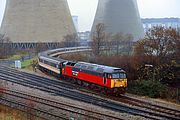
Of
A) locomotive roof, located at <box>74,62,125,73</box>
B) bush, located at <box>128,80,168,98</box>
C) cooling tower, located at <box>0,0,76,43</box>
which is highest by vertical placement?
cooling tower, located at <box>0,0,76,43</box>

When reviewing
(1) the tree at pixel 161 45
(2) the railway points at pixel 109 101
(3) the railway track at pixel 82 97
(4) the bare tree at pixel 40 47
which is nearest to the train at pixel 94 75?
(2) the railway points at pixel 109 101

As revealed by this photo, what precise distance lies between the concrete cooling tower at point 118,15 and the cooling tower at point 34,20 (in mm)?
8192

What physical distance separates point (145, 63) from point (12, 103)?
29.8 ft

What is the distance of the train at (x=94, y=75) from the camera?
15156 millimetres

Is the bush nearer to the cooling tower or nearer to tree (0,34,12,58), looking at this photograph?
tree (0,34,12,58)

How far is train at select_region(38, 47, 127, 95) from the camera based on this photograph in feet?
49.7

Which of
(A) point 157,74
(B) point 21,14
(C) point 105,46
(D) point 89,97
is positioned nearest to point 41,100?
(D) point 89,97

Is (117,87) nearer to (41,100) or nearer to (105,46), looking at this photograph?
(41,100)

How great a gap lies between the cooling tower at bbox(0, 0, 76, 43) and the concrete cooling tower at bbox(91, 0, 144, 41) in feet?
26.9

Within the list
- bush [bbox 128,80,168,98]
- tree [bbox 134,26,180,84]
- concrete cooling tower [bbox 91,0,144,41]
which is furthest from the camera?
concrete cooling tower [bbox 91,0,144,41]

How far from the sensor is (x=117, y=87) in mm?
15117

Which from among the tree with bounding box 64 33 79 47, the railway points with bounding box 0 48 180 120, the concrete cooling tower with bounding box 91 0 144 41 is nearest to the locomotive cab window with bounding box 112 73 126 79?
the railway points with bounding box 0 48 180 120

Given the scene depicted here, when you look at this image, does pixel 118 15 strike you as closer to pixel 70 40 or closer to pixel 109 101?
pixel 70 40

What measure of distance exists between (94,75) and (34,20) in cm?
3227
